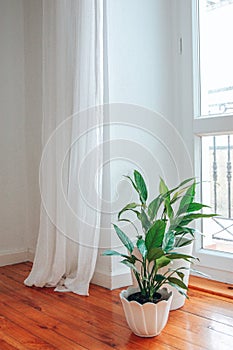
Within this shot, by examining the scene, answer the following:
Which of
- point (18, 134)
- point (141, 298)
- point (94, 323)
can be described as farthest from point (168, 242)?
point (18, 134)

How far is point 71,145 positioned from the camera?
7.79 ft

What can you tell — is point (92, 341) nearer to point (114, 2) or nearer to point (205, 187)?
point (205, 187)

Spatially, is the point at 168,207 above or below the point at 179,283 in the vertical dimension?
above

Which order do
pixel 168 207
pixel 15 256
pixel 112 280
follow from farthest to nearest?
1. pixel 15 256
2. pixel 112 280
3. pixel 168 207

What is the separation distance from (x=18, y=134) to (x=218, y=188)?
1.47 m

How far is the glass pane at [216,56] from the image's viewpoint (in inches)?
91.6

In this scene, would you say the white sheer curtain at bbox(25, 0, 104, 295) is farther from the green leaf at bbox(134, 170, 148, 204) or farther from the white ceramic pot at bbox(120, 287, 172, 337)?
the white ceramic pot at bbox(120, 287, 172, 337)

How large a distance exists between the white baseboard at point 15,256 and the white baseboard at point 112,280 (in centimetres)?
81

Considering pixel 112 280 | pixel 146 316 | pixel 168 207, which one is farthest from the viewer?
pixel 112 280

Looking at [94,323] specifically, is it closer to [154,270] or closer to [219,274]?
[154,270]

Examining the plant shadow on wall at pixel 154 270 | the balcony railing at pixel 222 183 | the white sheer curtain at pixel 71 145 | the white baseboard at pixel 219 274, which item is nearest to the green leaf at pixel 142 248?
the plant shadow on wall at pixel 154 270

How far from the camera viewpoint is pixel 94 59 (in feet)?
7.41

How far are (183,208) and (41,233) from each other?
3.23 feet

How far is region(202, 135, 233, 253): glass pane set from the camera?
2387 mm
